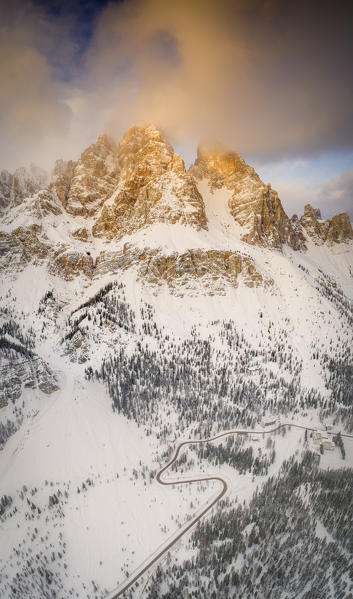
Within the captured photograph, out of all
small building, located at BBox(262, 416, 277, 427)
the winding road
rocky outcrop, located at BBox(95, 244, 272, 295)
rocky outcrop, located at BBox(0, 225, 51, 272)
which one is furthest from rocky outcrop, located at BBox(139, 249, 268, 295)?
the winding road

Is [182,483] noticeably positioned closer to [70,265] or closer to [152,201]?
[70,265]

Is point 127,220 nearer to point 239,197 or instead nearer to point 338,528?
point 239,197

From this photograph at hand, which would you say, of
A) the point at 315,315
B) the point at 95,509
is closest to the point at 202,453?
the point at 95,509

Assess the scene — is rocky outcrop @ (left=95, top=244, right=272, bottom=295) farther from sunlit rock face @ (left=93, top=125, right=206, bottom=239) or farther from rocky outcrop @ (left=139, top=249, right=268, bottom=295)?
sunlit rock face @ (left=93, top=125, right=206, bottom=239)

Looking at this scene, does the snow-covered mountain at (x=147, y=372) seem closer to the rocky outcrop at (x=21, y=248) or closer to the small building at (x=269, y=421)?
the rocky outcrop at (x=21, y=248)

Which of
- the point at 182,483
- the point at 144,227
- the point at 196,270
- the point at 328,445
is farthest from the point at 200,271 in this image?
the point at 182,483
